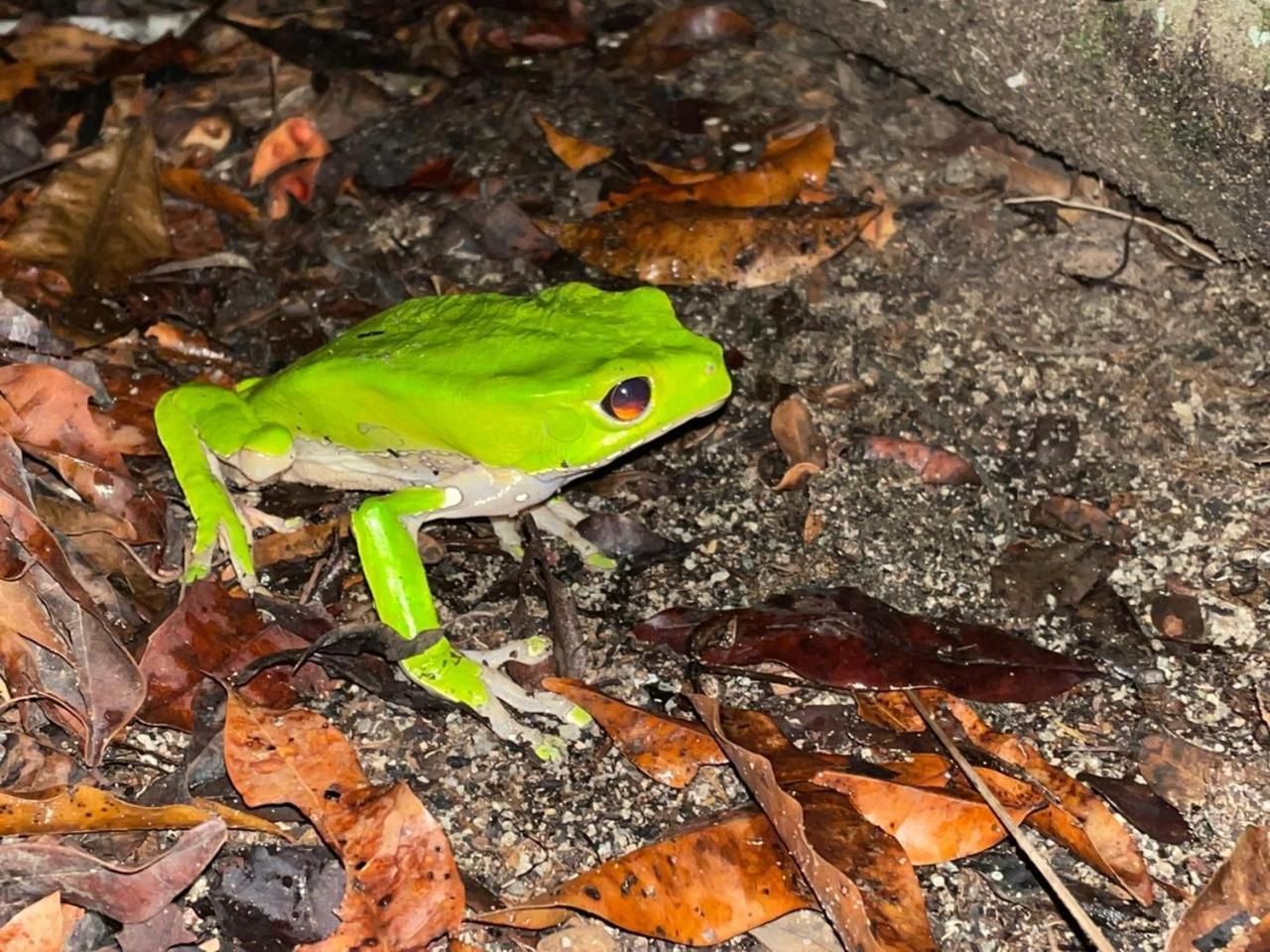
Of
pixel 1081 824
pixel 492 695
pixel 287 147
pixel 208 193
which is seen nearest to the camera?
pixel 1081 824

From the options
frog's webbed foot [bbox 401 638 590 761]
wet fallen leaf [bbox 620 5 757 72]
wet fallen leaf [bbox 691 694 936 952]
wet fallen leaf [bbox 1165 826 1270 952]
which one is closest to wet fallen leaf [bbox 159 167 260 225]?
wet fallen leaf [bbox 620 5 757 72]

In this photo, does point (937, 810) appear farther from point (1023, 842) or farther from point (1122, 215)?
point (1122, 215)

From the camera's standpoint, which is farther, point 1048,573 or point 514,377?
point 1048,573

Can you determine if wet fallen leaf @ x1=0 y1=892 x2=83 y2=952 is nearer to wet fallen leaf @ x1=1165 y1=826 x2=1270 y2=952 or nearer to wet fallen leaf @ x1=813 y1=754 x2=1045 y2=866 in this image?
wet fallen leaf @ x1=813 y1=754 x2=1045 y2=866

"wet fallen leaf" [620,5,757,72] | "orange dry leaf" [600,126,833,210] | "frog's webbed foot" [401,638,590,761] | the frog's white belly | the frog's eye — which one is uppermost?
the frog's eye

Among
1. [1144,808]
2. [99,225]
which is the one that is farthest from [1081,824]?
[99,225]

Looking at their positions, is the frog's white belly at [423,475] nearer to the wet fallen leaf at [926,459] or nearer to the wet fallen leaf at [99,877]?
the wet fallen leaf at [926,459]
